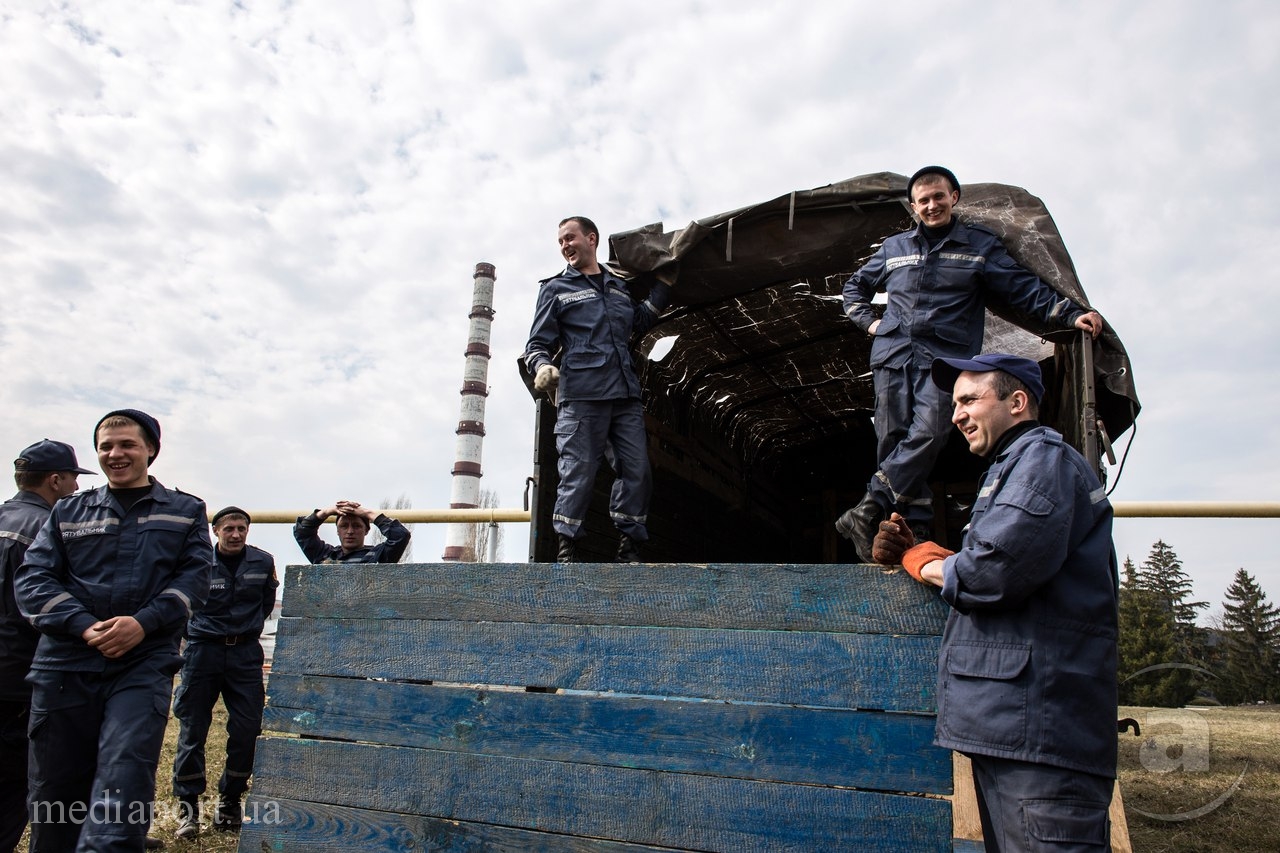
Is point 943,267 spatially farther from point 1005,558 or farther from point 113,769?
point 113,769

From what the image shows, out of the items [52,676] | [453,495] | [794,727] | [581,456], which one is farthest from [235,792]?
[453,495]

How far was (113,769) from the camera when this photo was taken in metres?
3.09

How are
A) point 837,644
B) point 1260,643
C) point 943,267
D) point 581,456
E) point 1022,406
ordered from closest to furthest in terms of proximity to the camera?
point 1022,406 → point 837,644 → point 943,267 → point 581,456 → point 1260,643

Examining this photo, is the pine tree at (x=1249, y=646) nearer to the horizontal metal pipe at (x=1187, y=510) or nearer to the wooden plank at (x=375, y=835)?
the horizontal metal pipe at (x=1187, y=510)

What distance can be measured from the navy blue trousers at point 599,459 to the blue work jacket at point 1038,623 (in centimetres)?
232

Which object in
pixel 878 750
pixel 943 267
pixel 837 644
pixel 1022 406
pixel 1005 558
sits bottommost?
pixel 878 750

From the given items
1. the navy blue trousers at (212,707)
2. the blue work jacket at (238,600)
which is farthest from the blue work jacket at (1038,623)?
the blue work jacket at (238,600)

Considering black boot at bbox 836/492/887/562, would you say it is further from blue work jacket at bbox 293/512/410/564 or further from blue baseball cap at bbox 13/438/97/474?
blue baseball cap at bbox 13/438/97/474

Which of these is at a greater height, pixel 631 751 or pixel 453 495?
pixel 453 495

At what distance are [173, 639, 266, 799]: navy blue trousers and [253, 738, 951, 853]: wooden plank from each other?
2377mm

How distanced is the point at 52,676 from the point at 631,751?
88.8 inches

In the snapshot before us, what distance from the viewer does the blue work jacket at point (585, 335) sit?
4.50 m

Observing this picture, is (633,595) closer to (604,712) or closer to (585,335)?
(604,712)

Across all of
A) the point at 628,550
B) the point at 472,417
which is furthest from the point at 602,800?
A: the point at 472,417
